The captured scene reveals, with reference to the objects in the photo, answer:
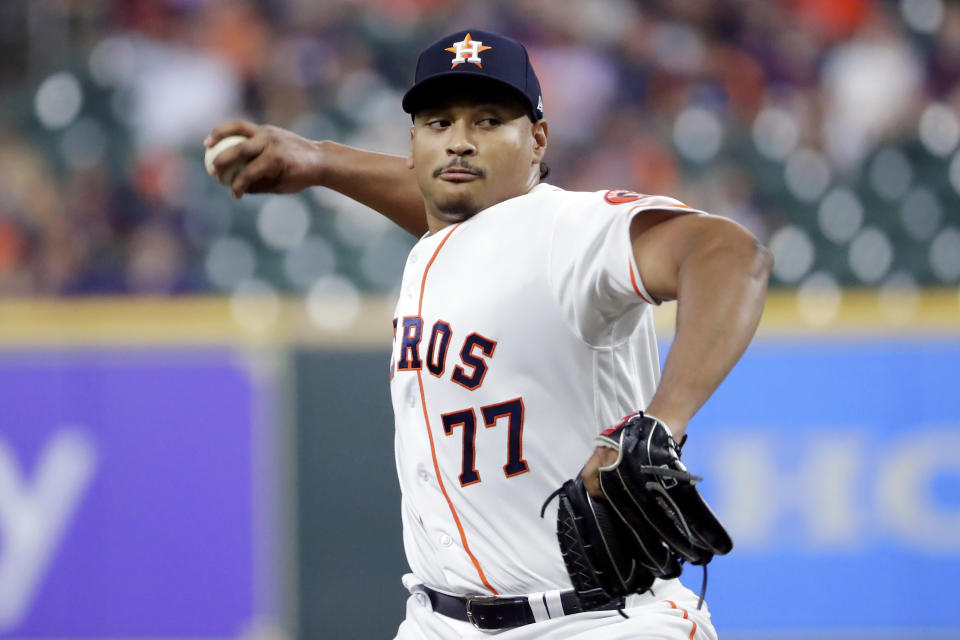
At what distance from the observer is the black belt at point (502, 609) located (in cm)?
227

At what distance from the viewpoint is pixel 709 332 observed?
5.79 ft

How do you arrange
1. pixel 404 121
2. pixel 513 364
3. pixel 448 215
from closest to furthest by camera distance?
pixel 513 364 < pixel 448 215 < pixel 404 121

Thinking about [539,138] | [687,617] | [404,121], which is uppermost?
[404,121]

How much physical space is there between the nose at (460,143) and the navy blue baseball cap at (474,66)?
0.28 ft

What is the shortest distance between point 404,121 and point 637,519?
5166mm

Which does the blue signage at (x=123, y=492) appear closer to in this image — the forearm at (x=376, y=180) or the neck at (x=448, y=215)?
the forearm at (x=376, y=180)

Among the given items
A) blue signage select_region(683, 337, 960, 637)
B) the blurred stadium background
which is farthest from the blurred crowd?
blue signage select_region(683, 337, 960, 637)

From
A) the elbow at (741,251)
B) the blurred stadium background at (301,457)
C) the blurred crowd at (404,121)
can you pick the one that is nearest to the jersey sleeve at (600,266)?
the elbow at (741,251)

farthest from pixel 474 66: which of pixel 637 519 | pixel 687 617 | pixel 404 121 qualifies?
pixel 404 121

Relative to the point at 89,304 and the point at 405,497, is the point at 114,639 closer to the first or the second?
the point at 89,304

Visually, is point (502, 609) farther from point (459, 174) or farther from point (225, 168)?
point (225, 168)

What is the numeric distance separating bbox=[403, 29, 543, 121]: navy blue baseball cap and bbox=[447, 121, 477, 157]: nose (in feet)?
0.28

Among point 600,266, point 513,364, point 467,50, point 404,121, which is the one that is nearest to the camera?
point 600,266

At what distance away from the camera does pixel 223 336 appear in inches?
212
